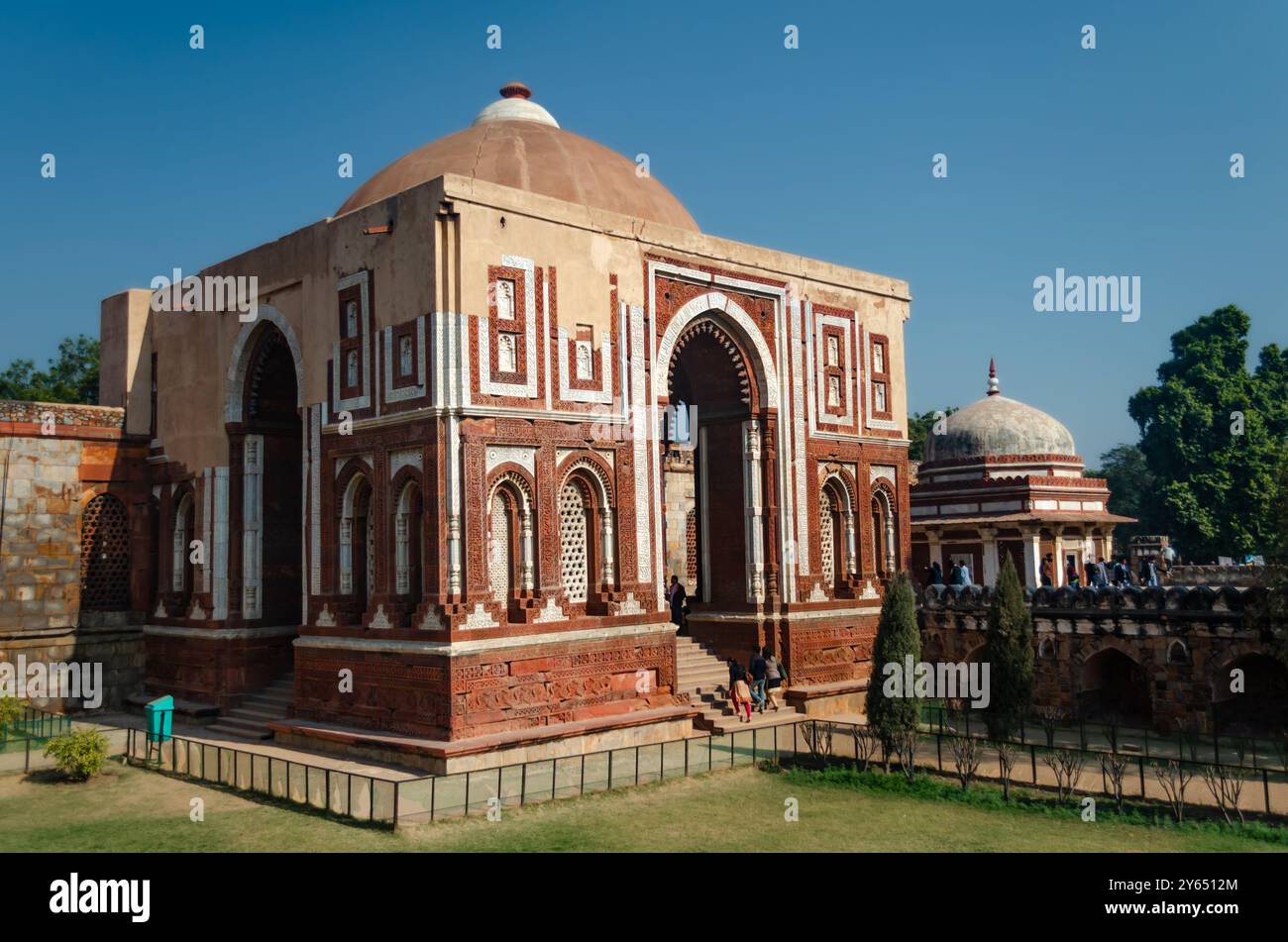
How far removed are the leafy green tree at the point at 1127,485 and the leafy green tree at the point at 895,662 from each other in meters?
41.8

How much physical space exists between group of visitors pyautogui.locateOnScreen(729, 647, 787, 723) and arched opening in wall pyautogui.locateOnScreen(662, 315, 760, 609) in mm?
1403

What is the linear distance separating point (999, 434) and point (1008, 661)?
715 inches

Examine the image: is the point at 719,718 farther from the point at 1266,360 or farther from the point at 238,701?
the point at 1266,360

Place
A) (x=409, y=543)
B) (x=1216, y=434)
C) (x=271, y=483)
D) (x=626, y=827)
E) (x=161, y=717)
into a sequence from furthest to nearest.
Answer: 1. (x=1216, y=434)
2. (x=271, y=483)
3. (x=161, y=717)
4. (x=409, y=543)
5. (x=626, y=827)

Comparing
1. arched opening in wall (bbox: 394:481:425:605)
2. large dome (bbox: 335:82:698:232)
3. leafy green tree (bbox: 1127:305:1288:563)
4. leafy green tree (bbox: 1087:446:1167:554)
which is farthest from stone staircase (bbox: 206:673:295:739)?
leafy green tree (bbox: 1087:446:1167:554)

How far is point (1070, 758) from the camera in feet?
47.3

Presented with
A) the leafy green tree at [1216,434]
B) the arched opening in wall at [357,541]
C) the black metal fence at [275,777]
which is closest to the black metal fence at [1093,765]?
the black metal fence at [275,777]

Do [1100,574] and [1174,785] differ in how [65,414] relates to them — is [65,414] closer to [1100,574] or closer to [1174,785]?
[1174,785]

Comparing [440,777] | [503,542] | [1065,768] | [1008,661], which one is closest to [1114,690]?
[1008,661]

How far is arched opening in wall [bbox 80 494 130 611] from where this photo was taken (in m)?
23.0

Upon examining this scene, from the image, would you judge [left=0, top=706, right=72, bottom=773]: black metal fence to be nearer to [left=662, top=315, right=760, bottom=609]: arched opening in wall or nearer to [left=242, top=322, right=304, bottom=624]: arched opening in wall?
[left=242, top=322, right=304, bottom=624]: arched opening in wall

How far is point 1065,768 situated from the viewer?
14.3 m
